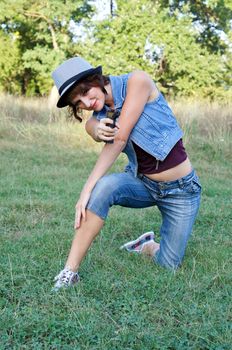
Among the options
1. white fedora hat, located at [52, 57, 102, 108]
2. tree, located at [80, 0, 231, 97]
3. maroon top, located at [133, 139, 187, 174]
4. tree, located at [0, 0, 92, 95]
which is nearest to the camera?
white fedora hat, located at [52, 57, 102, 108]

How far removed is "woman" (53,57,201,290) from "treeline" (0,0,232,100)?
1520 centimetres

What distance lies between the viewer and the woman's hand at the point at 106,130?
9.69ft

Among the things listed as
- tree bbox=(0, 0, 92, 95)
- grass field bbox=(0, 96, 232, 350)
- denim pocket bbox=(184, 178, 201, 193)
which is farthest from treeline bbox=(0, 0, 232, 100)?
denim pocket bbox=(184, 178, 201, 193)

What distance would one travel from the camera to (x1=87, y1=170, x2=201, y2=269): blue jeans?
3.26 meters

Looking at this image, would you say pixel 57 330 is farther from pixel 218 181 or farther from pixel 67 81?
pixel 218 181

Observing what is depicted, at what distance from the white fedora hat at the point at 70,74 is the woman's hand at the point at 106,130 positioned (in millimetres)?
279

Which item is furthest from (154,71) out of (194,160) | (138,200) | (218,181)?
(138,200)

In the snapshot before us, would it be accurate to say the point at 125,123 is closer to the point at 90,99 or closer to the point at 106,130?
the point at 106,130

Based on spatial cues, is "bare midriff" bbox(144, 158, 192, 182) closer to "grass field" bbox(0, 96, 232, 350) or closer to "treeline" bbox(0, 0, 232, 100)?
"grass field" bbox(0, 96, 232, 350)

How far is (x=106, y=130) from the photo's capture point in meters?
2.95

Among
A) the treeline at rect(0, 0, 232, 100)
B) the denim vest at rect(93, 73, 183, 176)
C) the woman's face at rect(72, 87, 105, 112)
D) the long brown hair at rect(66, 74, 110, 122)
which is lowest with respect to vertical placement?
the treeline at rect(0, 0, 232, 100)

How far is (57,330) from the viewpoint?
2.41 m

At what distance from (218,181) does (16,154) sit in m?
3.34

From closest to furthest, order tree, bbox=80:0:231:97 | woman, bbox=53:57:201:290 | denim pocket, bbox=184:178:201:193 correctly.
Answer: woman, bbox=53:57:201:290 → denim pocket, bbox=184:178:201:193 → tree, bbox=80:0:231:97
